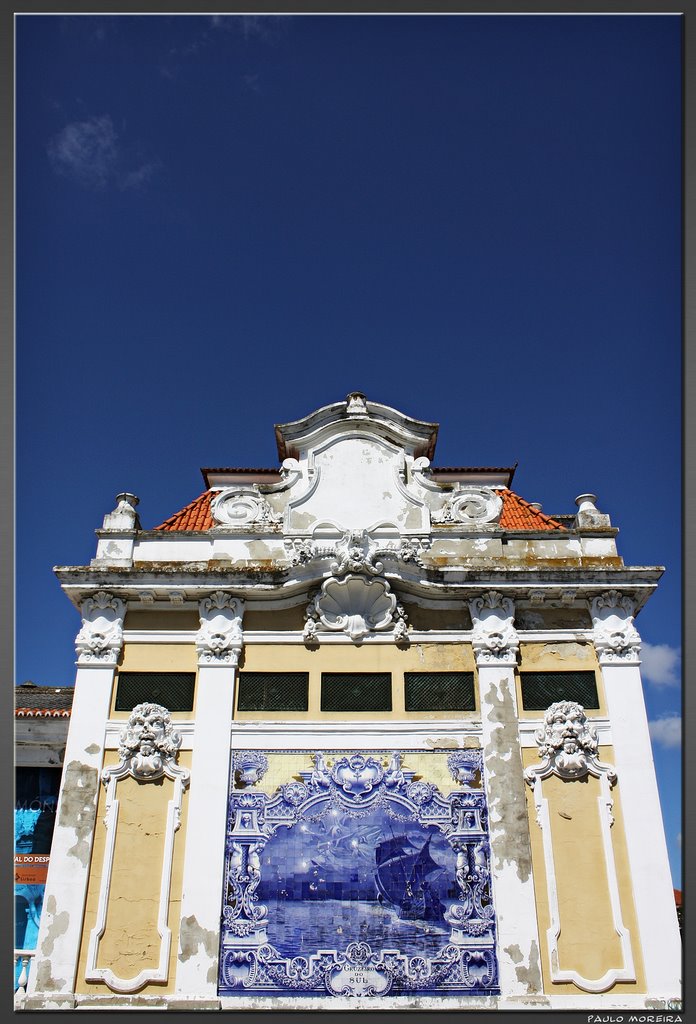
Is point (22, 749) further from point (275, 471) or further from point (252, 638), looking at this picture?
point (275, 471)

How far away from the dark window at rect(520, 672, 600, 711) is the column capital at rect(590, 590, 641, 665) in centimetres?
45

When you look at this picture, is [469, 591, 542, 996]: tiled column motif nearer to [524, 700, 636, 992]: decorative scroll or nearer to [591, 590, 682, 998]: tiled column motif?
[524, 700, 636, 992]: decorative scroll

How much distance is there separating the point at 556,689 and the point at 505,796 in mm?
1962

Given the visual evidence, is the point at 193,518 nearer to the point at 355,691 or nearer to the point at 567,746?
the point at 355,691

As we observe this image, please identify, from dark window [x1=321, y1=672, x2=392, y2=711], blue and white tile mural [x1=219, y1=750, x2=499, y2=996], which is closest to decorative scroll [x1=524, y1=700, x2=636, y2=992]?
blue and white tile mural [x1=219, y1=750, x2=499, y2=996]

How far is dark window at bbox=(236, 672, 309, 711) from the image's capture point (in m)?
13.6

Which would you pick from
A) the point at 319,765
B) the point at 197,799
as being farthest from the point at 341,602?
the point at 197,799

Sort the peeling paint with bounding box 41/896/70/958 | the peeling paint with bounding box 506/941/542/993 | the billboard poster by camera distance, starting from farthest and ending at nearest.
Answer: the billboard poster
the peeling paint with bounding box 41/896/70/958
the peeling paint with bounding box 506/941/542/993

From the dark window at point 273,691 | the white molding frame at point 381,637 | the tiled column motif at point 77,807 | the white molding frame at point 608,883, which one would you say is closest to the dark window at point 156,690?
the tiled column motif at point 77,807

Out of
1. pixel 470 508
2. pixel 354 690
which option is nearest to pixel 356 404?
pixel 470 508

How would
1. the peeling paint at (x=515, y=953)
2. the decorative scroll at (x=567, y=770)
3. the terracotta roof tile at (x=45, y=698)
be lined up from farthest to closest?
the terracotta roof tile at (x=45, y=698) < the decorative scroll at (x=567, y=770) < the peeling paint at (x=515, y=953)

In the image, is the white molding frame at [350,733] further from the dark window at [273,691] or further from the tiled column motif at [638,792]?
the tiled column motif at [638,792]

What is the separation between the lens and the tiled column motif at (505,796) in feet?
39.1

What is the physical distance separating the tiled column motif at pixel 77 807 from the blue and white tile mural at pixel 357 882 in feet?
7.08
